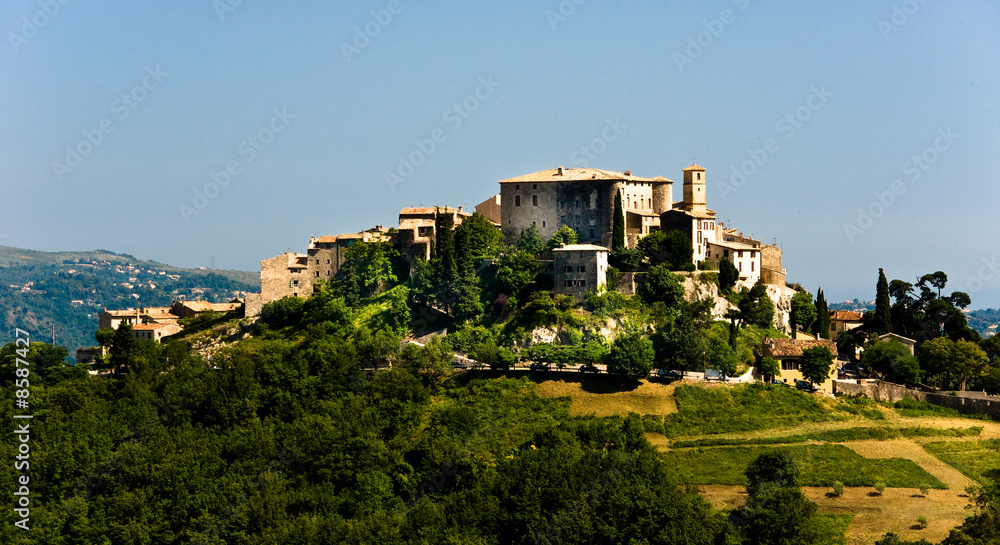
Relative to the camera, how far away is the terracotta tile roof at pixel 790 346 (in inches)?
2598

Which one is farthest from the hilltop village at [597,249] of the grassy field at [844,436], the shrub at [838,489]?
the shrub at [838,489]

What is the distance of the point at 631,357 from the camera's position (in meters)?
62.3

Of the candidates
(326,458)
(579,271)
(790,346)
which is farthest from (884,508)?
(326,458)

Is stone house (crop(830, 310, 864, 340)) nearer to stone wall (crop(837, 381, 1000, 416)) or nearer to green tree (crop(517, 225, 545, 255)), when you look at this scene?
stone wall (crop(837, 381, 1000, 416))

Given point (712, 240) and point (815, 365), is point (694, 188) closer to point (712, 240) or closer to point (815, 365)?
point (712, 240)

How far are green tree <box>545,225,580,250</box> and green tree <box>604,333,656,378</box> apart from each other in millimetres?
10602

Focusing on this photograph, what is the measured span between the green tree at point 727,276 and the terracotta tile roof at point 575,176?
8.14 meters

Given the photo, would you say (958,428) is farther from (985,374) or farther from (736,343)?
(736,343)

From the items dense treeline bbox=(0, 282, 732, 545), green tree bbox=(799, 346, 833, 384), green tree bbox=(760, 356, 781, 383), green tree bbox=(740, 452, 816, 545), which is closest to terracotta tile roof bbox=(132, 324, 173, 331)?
dense treeline bbox=(0, 282, 732, 545)

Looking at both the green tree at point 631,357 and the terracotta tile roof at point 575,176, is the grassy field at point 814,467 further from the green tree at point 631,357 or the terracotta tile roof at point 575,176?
the terracotta tile roof at point 575,176

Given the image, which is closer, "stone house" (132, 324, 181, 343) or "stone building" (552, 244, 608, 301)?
"stone building" (552, 244, 608, 301)

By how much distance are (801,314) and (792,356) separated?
830 centimetres

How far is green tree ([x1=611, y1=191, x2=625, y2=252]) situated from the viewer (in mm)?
72500

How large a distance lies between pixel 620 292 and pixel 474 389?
12092mm
